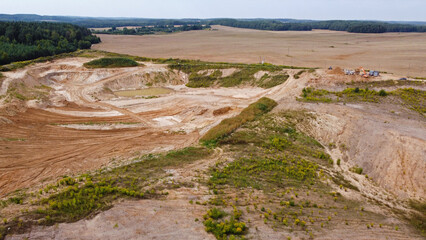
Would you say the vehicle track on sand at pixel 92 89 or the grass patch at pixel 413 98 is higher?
the grass patch at pixel 413 98

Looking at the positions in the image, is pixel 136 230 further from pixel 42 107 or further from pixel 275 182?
pixel 42 107

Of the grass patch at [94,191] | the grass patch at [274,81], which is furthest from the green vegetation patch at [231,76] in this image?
the grass patch at [94,191]

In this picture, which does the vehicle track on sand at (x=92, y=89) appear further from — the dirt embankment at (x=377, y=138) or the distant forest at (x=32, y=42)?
the dirt embankment at (x=377, y=138)

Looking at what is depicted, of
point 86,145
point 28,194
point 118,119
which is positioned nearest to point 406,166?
point 28,194

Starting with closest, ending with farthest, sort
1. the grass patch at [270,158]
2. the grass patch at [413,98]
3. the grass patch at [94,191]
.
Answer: the grass patch at [94,191], the grass patch at [270,158], the grass patch at [413,98]

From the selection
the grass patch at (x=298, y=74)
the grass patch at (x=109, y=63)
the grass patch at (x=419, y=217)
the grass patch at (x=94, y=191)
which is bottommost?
the grass patch at (x=419, y=217)

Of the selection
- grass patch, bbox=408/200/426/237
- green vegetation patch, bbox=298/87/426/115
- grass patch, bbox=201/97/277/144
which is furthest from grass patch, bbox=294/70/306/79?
grass patch, bbox=408/200/426/237
